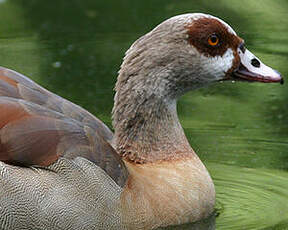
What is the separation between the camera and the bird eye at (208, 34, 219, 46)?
24.2 feet

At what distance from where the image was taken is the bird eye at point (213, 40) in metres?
7.38

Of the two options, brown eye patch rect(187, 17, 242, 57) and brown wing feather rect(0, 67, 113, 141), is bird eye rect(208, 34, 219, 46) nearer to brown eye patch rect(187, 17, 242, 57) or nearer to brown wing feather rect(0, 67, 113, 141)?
brown eye patch rect(187, 17, 242, 57)

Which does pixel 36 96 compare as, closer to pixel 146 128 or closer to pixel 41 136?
pixel 41 136

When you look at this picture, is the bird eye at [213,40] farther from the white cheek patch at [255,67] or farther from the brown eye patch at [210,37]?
the white cheek patch at [255,67]

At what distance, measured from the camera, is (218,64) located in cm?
750

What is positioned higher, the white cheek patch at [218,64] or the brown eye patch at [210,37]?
the brown eye patch at [210,37]

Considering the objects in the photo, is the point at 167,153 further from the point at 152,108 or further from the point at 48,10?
the point at 48,10

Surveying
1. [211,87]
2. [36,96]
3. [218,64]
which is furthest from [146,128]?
[211,87]

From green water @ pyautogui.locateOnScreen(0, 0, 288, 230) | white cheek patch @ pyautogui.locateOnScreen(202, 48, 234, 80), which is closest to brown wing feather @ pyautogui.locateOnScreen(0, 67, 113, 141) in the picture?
white cheek patch @ pyautogui.locateOnScreen(202, 48, 234, 80)

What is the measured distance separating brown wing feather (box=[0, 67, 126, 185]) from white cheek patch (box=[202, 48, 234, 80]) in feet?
3.31

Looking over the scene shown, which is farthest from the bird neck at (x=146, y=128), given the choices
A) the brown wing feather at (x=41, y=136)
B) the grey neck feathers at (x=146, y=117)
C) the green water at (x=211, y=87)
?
the green water at (x=211, y=87)

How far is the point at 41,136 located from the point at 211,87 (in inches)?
158

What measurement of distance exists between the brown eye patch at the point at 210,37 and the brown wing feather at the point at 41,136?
102cm

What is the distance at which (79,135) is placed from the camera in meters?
6.82
